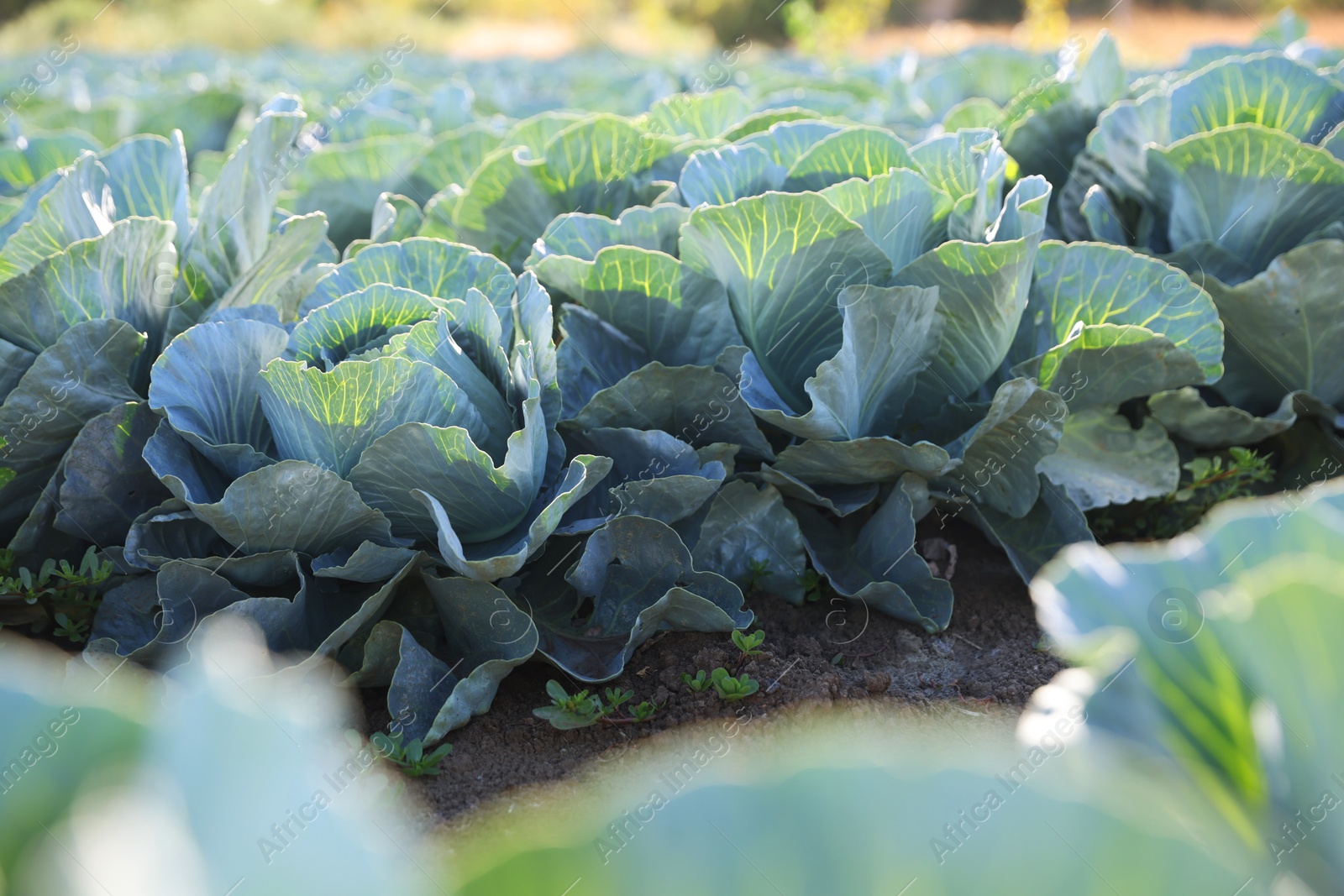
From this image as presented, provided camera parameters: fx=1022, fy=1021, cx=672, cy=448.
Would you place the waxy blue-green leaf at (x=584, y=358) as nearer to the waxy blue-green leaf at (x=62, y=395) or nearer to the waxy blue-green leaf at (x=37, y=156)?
the waxy blue-green leaf at (x=62, y=395)

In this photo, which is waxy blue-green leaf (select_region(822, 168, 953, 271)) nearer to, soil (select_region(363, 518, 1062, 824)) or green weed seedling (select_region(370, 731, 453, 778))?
soil (select_region(363, 518, 1062, 824))

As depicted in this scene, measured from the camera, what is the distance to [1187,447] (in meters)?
2.59

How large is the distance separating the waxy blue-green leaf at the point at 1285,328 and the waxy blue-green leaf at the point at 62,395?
7.94 feet

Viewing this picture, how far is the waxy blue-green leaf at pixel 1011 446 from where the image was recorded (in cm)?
199

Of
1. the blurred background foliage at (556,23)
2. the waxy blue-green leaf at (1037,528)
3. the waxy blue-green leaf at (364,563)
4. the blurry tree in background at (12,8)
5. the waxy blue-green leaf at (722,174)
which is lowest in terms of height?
the blurred background foliage at (556,23)

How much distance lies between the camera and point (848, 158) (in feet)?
7.59

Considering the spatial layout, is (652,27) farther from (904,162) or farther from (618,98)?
(904,162)

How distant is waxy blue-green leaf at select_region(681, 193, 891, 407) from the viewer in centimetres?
196

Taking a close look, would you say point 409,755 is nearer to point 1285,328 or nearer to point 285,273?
point 285,273

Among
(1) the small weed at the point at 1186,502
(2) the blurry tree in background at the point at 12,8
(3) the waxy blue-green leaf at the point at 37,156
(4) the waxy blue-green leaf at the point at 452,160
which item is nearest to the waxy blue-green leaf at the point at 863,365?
(1) the small weed at the point at 1186,502

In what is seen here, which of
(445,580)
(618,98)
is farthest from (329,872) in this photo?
(618,98)

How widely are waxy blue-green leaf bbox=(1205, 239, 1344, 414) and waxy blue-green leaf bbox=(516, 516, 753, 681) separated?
145cm

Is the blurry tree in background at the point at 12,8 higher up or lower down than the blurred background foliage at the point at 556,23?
higher up

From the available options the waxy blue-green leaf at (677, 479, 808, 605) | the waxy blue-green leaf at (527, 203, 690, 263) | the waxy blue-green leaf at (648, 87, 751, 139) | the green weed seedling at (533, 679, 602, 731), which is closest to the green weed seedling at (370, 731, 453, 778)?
the green weed seedling at (533, 679, 602, 731)
